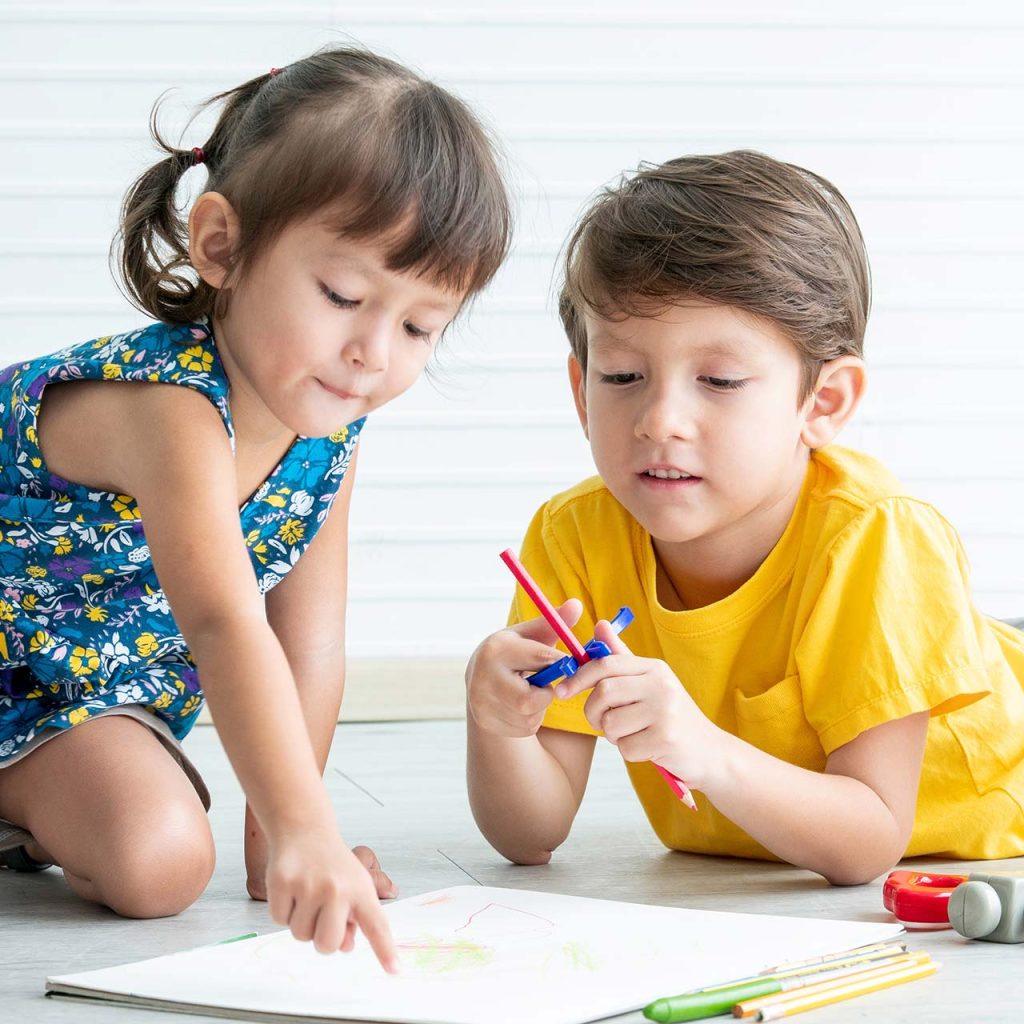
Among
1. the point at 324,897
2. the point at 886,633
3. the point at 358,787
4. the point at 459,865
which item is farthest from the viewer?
the point at 358,787

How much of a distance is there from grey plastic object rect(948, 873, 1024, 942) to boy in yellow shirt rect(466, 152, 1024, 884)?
5.2 inches

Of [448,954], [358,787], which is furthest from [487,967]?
[358,787]

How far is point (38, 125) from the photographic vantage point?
212 cm

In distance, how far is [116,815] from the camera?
1.01 meters

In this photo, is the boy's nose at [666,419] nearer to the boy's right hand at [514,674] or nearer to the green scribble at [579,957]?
the boy's right hand at [514,674]

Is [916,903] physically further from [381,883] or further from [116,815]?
[116,815]

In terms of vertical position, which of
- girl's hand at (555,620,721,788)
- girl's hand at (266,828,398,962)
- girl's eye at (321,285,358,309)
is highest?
girl's eye at (321,285,358,309)

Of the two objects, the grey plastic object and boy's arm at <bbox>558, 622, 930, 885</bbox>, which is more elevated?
boy's arm at <bbox>558, 622, 930, 885</bbox>

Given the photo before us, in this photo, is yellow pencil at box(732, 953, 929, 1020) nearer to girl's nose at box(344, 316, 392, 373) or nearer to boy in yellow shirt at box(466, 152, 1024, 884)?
boy in yellow shirt at box(466, 152, 1024, 884)

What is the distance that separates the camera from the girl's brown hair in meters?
0.91

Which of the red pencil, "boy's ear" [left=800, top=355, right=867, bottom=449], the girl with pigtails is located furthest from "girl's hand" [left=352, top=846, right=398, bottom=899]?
"boy's ear" [left=800, top=355, right=867, bottom=449]

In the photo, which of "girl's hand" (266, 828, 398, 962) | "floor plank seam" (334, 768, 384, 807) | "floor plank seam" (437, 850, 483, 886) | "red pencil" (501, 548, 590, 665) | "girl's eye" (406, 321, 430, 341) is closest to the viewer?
"girl's hand" (266, 828, 398, 962)

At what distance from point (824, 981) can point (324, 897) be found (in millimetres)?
254

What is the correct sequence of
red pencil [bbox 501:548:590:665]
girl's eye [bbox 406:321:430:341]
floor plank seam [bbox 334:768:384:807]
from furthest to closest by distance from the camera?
floor plank seam [bbox 334:768:384:807] → girl's eye [bbox 406:321:430:341] → red pencil [bbox 501:548:590:665]
